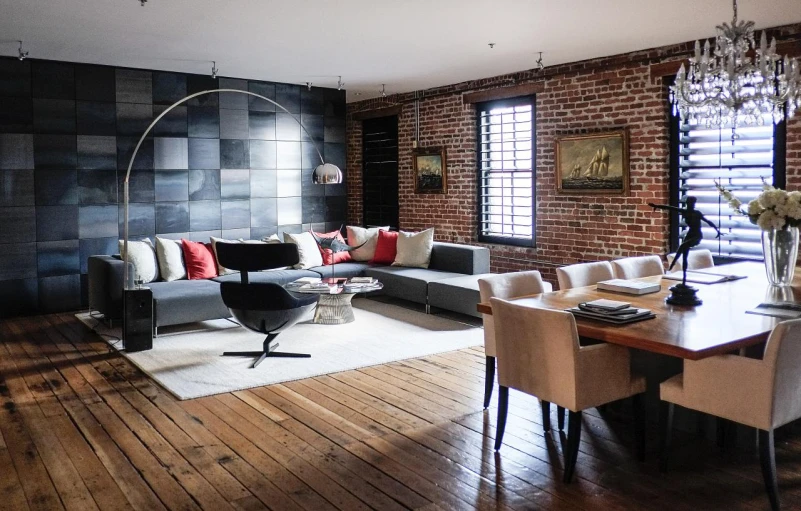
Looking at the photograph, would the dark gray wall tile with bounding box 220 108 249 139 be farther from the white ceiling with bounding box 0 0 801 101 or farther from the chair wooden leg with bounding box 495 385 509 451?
the chair wooden leg with bounding box 495 385 509 451

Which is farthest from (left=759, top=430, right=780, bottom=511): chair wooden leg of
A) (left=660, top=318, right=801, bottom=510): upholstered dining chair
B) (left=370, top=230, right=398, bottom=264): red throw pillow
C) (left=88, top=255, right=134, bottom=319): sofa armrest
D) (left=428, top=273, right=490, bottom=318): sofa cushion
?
(left=370, top=230, right=398, bottom=264): red throw pillow

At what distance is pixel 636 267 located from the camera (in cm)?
536

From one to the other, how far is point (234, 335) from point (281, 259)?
1.46 metres

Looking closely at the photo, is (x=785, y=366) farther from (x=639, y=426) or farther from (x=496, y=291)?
(x=496, y=291)

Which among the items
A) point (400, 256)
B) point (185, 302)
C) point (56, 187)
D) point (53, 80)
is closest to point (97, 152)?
point (56, 187)

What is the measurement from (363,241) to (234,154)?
1.96m

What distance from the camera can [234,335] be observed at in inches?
272

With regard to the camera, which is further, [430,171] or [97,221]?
[430,171]

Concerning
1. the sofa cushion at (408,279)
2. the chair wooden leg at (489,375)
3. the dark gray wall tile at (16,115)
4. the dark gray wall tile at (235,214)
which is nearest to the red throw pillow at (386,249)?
the sofa cushion at (408,279)

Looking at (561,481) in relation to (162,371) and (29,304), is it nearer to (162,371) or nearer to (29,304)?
(162,371)

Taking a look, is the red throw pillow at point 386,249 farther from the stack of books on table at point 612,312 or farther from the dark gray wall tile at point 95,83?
the stack of books on table at point 612,312

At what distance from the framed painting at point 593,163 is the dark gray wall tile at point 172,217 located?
444cm

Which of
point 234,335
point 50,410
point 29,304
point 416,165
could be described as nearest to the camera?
point 50,410

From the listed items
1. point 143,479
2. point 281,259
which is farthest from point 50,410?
point 281,259
